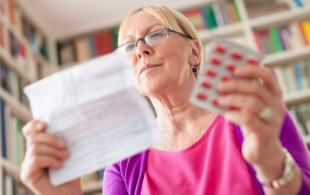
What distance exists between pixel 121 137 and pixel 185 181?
0.36 meters

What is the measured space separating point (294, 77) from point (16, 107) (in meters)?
2.04

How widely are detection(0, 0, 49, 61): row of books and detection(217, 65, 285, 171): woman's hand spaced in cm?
243

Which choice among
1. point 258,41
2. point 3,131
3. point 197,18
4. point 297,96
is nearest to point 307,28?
point 258,41

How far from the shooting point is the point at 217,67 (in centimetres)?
71

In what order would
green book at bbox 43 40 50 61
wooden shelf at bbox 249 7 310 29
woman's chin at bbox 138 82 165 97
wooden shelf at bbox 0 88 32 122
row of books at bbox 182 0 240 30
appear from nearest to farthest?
woman's chin at bbox 138 82 165 97
wooden shelf at bbox 0 88 32 122
wooden shelf at bbox 249 7 310 29
row of books at bbox 182 0 240 30
green book at bbox 43 40 50 61

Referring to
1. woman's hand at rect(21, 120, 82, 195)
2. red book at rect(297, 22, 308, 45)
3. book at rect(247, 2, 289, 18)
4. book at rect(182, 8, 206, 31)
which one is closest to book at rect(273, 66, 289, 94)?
red book at rect(297, 22, 308, 45)

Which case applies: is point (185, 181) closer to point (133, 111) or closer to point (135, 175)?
point (135, 175)

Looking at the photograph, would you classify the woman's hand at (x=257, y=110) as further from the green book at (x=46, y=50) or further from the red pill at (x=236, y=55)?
the green book at (x=46, y=50)

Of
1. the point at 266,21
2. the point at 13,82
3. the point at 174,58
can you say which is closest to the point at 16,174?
the point at 13,82

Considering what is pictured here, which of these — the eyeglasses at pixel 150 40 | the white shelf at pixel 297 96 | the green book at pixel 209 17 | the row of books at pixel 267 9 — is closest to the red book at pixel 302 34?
the row of books at pixel 267 9

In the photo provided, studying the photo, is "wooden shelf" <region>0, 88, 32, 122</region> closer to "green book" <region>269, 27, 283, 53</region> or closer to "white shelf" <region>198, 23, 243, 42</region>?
"white shelf" <region>198, 23, 243, 42</region>

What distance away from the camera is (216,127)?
113 centimetres

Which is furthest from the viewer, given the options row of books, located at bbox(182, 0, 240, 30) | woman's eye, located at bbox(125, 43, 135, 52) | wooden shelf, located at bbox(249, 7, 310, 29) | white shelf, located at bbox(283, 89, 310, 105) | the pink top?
row of books, located at bbox(182, 0, 240, 30)

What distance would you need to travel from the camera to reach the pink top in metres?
0.99
